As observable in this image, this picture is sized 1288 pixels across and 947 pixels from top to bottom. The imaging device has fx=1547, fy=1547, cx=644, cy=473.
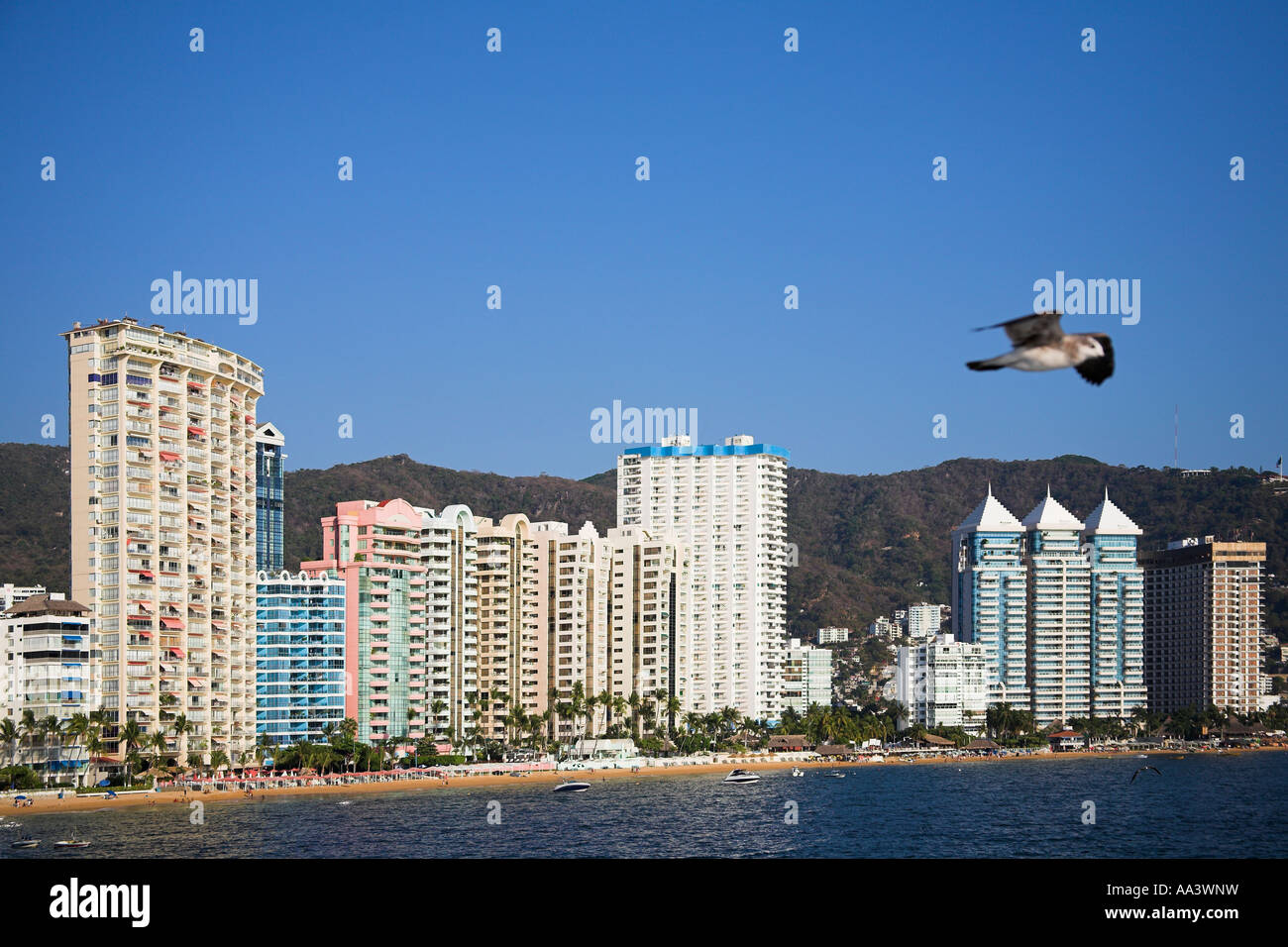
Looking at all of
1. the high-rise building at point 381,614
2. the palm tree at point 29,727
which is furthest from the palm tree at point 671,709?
the palm tree at point 29,727

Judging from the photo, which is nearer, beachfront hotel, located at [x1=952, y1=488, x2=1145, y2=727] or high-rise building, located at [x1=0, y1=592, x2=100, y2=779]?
high-rise building, located at [x1=0, y1=592, x2=100, y2=779]

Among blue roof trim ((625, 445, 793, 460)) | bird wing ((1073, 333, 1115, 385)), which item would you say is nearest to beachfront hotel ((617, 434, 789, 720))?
blue roof trim ((625, 445, 793, 460))

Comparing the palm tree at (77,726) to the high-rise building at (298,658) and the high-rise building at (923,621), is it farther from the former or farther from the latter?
the high-rise building at (923,621)

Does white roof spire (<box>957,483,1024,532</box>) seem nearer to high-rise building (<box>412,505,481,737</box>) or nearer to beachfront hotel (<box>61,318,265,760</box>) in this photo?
high-rise building (<box>412,505,481,737</box>)

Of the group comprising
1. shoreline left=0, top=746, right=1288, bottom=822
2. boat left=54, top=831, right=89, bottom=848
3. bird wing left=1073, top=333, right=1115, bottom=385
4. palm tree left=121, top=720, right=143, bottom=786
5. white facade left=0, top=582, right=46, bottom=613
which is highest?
bird wing left=1073, top=333, right=1115, bottom=385
